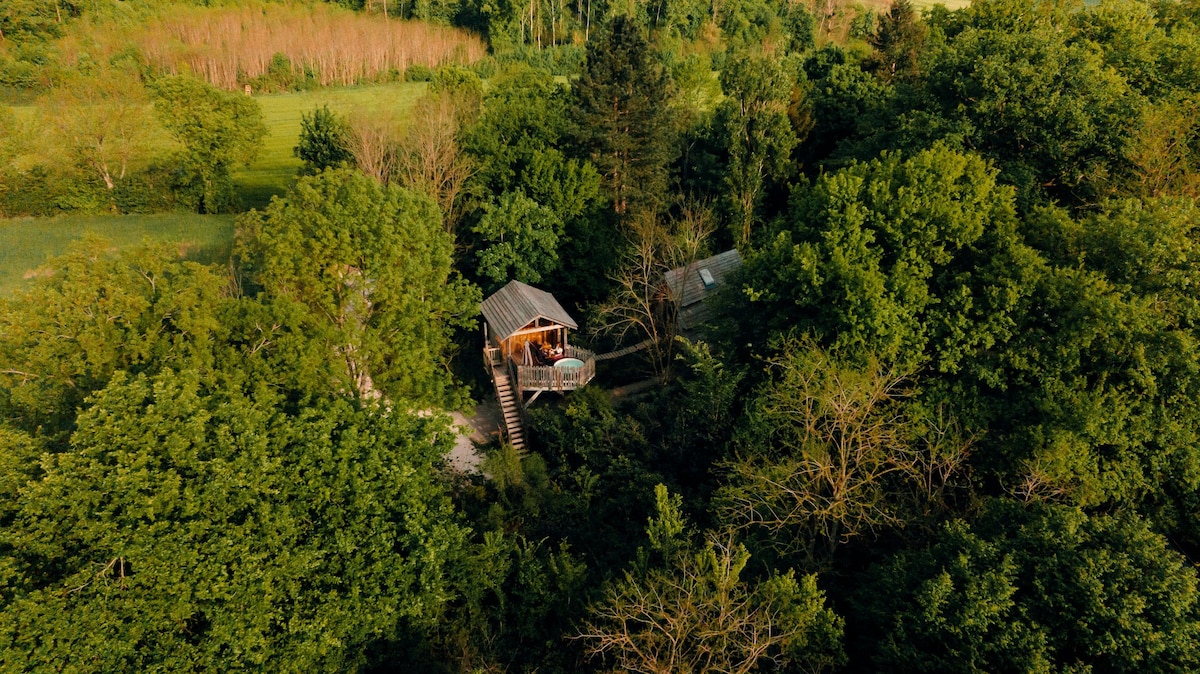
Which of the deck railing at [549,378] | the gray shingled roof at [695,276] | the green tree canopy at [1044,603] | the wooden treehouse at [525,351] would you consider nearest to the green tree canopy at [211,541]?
the deck railing at [549,378]

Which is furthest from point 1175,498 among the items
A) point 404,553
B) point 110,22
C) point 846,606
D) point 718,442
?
point 110,22

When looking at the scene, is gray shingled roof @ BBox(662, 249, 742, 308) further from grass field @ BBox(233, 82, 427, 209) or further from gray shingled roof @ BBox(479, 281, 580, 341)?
grass field @ BBox(233, 82, 427, 209)

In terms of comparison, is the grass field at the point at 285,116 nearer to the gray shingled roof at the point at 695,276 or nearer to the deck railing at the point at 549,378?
the gray shingled roof at the point at 695,276

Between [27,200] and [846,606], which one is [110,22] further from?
[846,606]

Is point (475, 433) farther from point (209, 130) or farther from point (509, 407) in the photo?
point (209, 130)

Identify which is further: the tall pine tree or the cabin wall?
the tall pine tree

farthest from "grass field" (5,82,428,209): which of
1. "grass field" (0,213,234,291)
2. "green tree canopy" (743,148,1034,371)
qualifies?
"green tree canopy" (743,148,1034,371)
